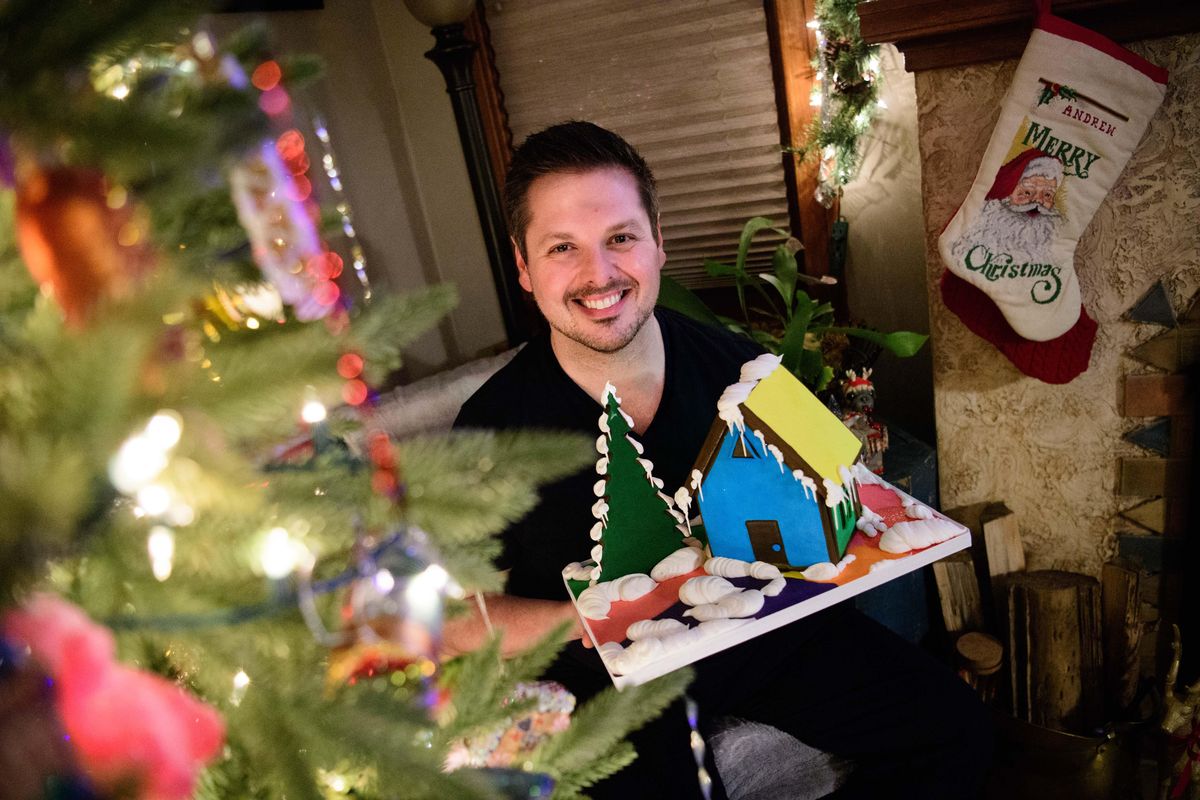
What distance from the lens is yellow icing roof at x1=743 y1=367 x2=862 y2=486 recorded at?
1108mm

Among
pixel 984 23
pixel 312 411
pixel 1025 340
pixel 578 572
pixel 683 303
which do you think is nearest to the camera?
pixel 312 411

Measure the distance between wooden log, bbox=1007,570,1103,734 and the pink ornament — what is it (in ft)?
6.21

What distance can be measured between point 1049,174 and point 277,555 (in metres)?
1.59

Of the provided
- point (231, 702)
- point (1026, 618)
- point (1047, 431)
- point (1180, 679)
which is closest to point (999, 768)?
point (1026, 618)

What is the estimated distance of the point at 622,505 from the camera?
1229 mm

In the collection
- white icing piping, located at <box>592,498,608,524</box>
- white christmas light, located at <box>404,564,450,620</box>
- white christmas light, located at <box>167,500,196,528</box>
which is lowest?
white icing piping, located at <box>592,498,608,524</box>

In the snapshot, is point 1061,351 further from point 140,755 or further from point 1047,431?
point 140,755

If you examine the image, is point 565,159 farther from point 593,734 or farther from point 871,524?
point 593,734

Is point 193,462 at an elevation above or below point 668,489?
above

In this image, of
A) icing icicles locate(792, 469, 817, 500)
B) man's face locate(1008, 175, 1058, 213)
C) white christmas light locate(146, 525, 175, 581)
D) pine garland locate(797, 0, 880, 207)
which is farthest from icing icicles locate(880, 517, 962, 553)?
pine garland locate(797, 0, 880, 207)

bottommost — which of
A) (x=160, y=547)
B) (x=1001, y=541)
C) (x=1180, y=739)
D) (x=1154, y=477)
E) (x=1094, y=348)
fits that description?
(x=1180, y=739)

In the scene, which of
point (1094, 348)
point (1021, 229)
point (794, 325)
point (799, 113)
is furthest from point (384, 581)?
point (799, 113)

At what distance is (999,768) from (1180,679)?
558mm

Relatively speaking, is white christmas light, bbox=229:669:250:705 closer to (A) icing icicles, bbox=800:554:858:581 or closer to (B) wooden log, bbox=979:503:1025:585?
(A) icing icicles, bbox=800:554:858:581
